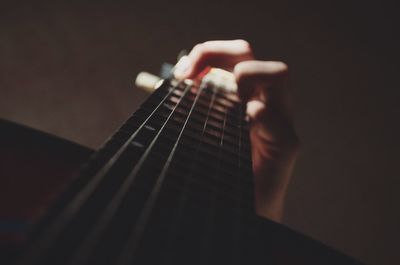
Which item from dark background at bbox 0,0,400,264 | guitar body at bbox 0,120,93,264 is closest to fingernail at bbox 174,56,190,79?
guitar body at bbox 0,120,93,264

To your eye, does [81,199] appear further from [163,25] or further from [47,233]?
[163,25]

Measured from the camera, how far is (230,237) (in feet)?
2.20

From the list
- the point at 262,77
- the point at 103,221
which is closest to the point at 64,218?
the point at 103,221

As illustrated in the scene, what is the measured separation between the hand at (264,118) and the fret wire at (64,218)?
81 centimetres

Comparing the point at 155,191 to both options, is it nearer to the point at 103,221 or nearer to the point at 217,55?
the point at 103,221

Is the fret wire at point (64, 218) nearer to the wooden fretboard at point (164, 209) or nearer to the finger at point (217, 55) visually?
the wooden fretboard at point (164, 209)

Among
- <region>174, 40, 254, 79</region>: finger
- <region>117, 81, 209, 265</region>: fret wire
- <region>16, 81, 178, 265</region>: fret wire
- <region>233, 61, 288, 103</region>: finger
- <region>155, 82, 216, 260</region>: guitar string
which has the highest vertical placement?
<region>174, 40, 254, 79</region>: finger

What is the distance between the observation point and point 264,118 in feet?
4.80

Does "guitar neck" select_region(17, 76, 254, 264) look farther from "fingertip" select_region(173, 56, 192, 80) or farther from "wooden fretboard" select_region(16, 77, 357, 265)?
"fingertip" select_region(173, 56, 192, 80)

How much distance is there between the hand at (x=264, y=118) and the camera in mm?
1442

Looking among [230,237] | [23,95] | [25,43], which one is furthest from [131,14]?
[230,237]

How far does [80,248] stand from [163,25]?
9.57ft

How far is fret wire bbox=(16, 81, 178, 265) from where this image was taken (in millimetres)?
412

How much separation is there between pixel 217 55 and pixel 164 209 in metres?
0.93
